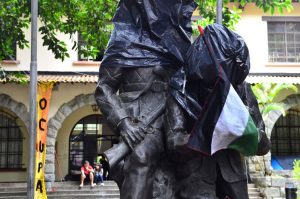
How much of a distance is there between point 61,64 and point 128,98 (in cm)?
1407

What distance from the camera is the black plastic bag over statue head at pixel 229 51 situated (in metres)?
3.52

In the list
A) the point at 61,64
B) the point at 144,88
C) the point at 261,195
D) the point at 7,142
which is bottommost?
the point at 261,195

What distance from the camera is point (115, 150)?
3580 mm

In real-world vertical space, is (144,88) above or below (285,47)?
below

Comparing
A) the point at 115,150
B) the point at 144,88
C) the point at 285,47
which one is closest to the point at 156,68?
the point at 144,88

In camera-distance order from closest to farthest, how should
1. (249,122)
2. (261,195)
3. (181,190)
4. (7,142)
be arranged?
1. (249,122)
2. (181,190)
3. (261,195)
4. (7,142)

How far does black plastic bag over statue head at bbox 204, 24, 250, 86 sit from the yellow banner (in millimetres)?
10750

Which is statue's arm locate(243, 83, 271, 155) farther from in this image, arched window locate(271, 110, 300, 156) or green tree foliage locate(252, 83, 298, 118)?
arched window locate(271, 110, 300, 156)

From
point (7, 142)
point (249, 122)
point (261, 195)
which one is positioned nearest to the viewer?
point (249, 122)

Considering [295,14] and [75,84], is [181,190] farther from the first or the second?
[295,14]

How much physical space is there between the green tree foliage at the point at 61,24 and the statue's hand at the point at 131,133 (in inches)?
306

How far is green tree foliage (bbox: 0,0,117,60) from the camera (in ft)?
36.2

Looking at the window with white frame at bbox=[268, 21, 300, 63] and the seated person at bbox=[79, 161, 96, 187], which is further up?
the window with white frame at bbox=[268, 21, 300, 63]

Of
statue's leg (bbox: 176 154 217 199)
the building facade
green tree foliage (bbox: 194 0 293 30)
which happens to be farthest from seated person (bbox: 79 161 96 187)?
statue's leg (bbox: 176 154 217 199)
